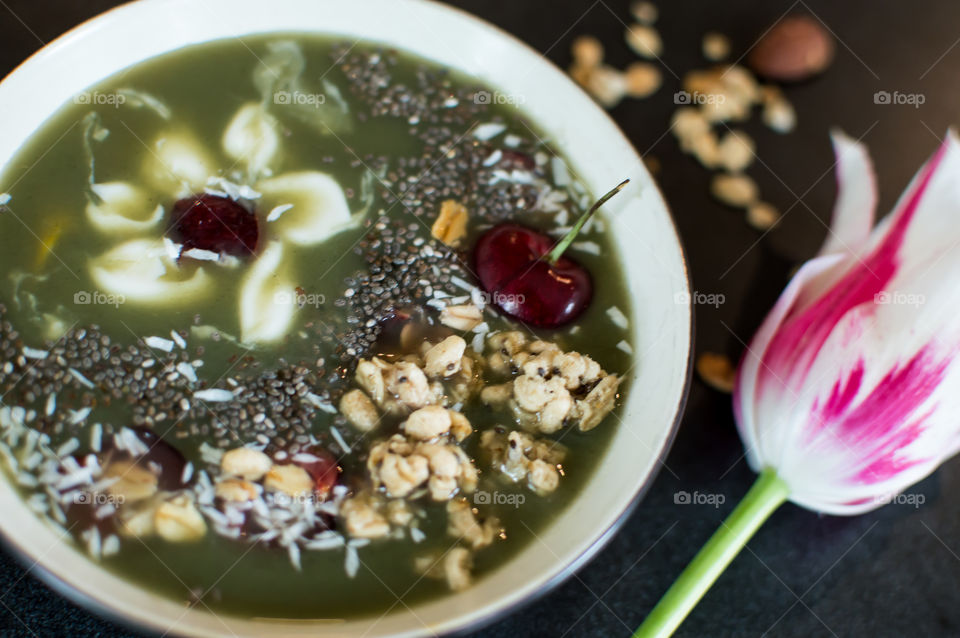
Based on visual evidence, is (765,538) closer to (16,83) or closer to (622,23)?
(622,23)

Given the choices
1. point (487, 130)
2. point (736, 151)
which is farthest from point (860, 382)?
point (487, 130)

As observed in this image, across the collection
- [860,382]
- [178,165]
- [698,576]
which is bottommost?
[698,576]

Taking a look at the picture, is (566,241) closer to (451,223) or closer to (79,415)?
(451,223)

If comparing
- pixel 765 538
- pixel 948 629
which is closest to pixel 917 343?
pixel 765 538

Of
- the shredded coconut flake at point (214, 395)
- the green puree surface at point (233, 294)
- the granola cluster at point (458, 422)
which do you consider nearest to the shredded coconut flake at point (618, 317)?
the green puree surface at point (233, 294)

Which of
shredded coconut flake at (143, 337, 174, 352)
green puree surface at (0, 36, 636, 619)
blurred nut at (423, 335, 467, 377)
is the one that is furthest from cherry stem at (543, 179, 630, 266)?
shredded coconut flake at (143, 337, 174, 352)

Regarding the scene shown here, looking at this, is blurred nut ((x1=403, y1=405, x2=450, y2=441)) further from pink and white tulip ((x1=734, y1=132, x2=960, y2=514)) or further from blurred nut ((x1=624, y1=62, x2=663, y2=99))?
blurred nut ((x1=624, y1=62, x2=663, y2=99))
